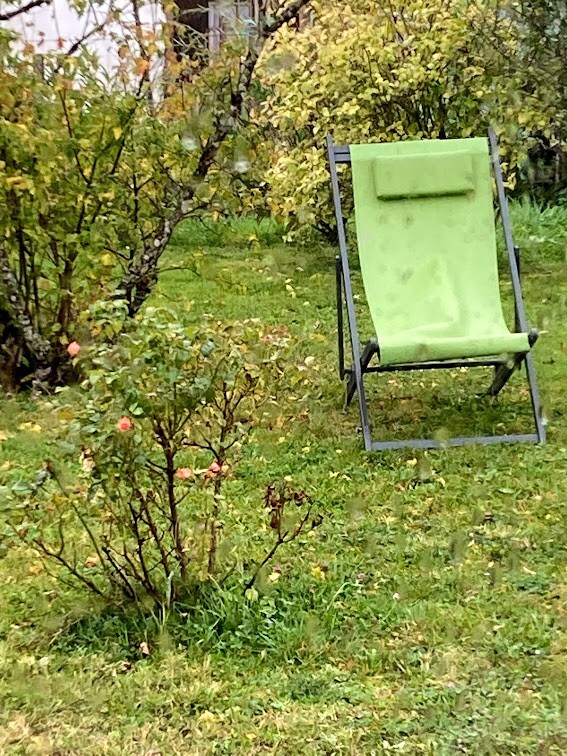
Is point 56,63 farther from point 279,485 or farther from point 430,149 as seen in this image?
point 279,485

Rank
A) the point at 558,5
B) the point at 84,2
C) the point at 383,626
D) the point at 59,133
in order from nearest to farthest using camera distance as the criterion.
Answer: the point at 383,626, the point at 84,2, the point at 59,133, the point at 558,5

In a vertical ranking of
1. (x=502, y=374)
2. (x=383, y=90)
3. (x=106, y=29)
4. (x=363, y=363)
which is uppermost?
(x=106, y=29)

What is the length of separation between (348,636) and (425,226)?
7.94ft

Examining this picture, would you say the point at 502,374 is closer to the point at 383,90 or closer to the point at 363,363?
the point at 363,363

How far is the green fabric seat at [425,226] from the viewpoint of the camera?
14.2 ft

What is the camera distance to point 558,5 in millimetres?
4855

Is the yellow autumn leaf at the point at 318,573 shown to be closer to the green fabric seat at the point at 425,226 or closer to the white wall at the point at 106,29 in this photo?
the green fabric seat at the point at 425,226

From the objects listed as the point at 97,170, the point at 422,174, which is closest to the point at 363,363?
the point at 422,174

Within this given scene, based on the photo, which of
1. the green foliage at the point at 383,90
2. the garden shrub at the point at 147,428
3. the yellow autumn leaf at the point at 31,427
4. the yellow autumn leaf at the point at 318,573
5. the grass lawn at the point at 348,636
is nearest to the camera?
the grass lawn at the point at 348,636

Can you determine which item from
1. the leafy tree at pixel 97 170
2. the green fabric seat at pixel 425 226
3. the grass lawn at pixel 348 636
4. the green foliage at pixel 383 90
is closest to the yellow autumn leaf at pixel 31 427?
the grass lawn at pixel 348 636

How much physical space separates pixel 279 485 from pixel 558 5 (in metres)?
2.97

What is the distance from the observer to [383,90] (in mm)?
7570

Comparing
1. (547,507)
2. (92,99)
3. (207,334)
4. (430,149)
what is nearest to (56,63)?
(92,99)

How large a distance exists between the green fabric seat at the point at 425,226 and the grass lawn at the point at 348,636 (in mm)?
802
